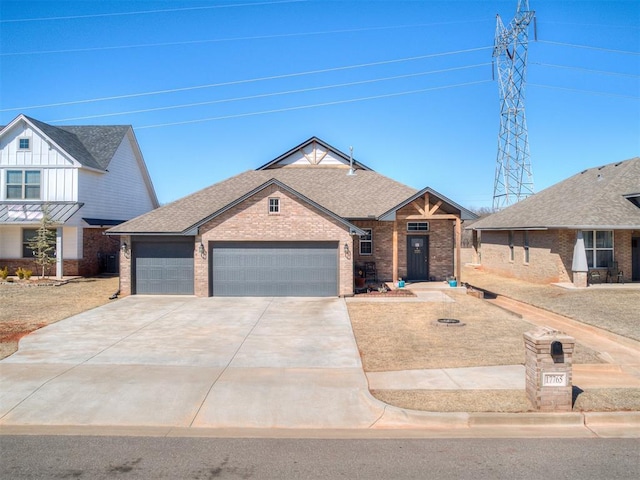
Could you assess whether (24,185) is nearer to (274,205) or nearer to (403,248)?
(274,205)

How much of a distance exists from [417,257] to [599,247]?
28.5 feet

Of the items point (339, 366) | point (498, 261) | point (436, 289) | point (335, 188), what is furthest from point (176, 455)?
point (498, 261)

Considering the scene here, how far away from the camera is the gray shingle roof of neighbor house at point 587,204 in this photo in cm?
2206

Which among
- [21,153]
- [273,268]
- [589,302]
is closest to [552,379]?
[589,302]

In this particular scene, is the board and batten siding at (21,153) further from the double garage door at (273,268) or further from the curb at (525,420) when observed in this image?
the curb at (525,420)

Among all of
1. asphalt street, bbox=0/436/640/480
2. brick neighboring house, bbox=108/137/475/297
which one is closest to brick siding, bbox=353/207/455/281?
brick neighboring house, bbox=108/137/475/297

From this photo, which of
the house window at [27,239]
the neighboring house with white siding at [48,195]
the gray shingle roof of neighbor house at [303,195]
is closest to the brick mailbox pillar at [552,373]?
the gray shingle roof of neighbor house at [303,195]

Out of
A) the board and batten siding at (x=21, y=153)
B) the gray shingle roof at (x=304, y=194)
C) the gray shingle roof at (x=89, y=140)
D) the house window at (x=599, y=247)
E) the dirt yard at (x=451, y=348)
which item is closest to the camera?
the dirt yard at (x=451, y=348)

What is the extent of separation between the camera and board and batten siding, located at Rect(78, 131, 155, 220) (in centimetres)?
2728

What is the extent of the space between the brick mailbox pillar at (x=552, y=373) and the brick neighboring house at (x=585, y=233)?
1605 centimetres

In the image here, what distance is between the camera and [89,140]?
100 ft

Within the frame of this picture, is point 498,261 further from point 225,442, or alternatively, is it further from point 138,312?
point 225,442

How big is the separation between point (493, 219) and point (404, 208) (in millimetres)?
12613

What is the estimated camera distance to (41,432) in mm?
6965
